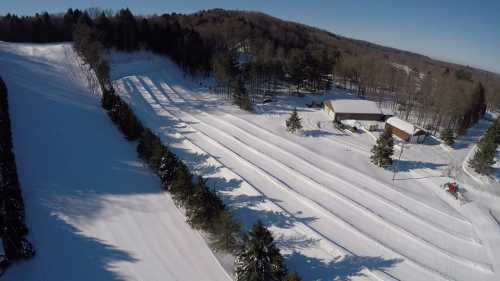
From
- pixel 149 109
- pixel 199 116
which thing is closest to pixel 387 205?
pixel 199 116

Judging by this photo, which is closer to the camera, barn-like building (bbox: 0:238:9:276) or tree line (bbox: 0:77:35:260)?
barn-like building (bbox: 0:238:9:276)

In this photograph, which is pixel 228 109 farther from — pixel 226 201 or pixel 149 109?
pixel 226 201

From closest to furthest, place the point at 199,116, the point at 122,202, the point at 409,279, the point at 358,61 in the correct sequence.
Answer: the point at 409,279 → the point at 122,202 → the point at 199,116 → the point at 358,61

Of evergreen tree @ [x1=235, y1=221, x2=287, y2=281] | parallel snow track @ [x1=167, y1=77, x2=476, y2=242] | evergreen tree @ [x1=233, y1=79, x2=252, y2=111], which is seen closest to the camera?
evergreen tree @ [x1=235, y1=221, x2=287, y2=281]

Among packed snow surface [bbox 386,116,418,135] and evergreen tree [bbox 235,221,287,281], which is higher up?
packed snow surface [bbox 386,116,418,135]

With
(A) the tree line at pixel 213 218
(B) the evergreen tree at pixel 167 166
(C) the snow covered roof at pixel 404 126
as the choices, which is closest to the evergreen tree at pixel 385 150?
(C) the snow covered roof at pixel 404 126

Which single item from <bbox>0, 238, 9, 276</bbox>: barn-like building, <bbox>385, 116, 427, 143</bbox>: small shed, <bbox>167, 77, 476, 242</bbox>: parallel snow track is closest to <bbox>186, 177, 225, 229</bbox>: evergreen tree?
<bbox>0, 238, 9, 276</bbox>: barn-like building

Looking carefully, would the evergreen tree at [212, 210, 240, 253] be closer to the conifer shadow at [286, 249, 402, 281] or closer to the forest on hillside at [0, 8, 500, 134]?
the conifer shadow at [286, 249, 402, 281]

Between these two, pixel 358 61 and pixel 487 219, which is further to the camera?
pixel 358 61
